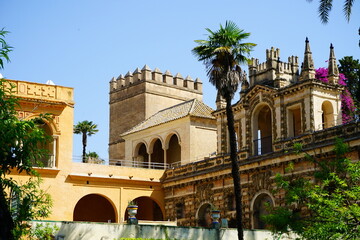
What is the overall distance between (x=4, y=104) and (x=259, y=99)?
1967 cm

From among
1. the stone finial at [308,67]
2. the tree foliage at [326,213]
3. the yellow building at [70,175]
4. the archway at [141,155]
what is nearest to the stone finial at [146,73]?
the archway at [141,155]

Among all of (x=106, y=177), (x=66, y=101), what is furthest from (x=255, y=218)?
(x=66, y=101)

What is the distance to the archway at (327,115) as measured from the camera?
33312 mm

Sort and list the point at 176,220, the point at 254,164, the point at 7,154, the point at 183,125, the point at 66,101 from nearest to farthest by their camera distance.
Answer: the point at 7,154 → the point at 254,164 → the point at 66,101 → the point at 176,220 → the point at 183,125

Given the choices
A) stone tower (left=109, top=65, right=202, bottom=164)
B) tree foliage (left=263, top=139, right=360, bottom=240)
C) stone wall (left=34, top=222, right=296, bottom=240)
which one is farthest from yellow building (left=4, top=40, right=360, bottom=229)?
stone tower (left=109, top=65, right=202, bottom=164)

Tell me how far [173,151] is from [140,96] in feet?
28.7

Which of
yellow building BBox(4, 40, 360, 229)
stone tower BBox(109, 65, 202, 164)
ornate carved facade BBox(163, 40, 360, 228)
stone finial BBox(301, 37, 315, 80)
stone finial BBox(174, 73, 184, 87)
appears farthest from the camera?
stone finial BBox(174, 73, 184, 87)

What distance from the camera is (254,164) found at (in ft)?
106

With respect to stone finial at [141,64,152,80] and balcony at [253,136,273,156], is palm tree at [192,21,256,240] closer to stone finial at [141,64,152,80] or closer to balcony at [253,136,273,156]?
balcony at [253,136,273,156]

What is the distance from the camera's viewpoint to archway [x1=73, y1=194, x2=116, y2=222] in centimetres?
3909

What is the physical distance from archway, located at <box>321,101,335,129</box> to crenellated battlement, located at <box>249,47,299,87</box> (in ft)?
7.98

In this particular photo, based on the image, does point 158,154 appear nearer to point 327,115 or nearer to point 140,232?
point 327,115

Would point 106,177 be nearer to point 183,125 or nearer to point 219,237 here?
point 183,125

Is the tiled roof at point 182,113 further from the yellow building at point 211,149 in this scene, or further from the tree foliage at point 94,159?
the tree foliage at point 94,159
